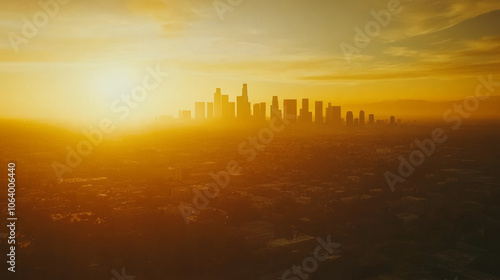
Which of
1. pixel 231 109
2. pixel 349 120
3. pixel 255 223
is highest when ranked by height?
pixel 231 109

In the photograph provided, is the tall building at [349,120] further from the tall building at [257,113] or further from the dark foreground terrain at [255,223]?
the dark foreground terrain at [255,223]

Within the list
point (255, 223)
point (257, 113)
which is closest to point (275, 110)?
point (257, 113)

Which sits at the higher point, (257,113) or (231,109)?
(231,109)

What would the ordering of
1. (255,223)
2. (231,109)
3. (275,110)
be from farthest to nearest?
1. (231,109)
2. (275,110)
3. (255,223)

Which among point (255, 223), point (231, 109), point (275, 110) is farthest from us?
point (231, 109)

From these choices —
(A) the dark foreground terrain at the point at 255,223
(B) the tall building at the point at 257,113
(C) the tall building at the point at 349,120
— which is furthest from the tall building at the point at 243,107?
(A) the dark foreground terrain at the point at 255,223

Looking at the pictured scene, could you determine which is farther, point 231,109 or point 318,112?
point 231,109

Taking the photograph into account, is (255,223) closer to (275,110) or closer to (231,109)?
(275,110)

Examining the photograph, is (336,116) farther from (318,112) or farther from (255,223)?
(255,223)

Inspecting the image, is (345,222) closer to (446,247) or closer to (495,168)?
(446,247)

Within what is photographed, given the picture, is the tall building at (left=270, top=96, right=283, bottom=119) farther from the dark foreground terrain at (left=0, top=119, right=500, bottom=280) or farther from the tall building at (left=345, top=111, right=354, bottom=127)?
the dark foreground terrain at (left=0, top=119, right=500, bottom=280)

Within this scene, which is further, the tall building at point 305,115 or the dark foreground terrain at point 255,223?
the tall building at point 305,115

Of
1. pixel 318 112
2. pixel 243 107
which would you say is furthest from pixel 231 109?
pixel 318 112

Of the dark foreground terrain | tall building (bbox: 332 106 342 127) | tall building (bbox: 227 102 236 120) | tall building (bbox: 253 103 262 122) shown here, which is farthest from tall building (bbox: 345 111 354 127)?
the dark foreground terrain
